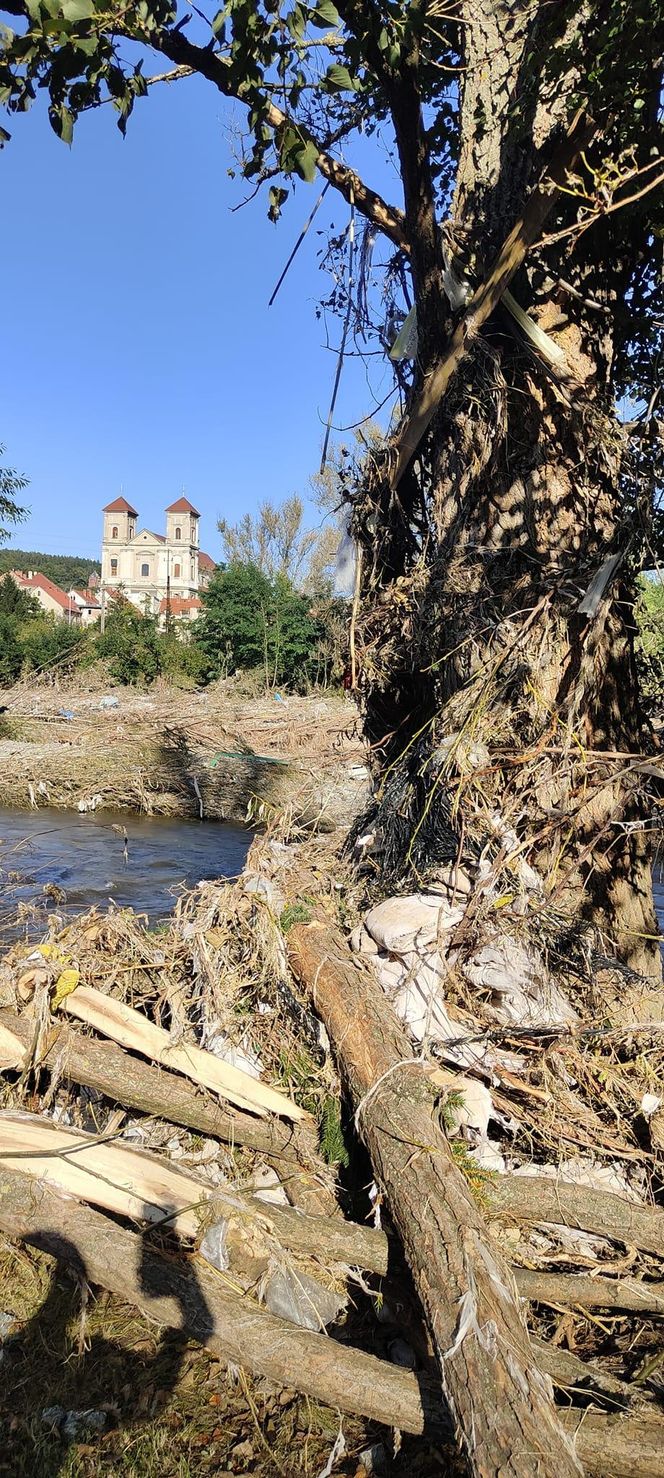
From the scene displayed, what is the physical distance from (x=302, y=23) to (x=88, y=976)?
362 cm

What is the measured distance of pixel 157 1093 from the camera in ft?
10.4

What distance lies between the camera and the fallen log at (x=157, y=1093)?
10.0 feet

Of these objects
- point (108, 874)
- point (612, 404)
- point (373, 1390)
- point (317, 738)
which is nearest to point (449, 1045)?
point (373, 1390)

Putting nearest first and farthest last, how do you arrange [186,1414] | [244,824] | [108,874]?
[186,1414]
[108,874]
[244,824]

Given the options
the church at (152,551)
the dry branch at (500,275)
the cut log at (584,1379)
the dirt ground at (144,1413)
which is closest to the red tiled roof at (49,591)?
the church at (152,551)

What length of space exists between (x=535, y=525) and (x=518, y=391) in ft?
1.88

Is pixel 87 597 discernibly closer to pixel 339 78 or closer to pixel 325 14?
Answer: pixel 339 78

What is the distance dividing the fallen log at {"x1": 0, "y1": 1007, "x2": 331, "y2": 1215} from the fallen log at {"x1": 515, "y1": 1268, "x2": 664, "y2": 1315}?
72 centimetres

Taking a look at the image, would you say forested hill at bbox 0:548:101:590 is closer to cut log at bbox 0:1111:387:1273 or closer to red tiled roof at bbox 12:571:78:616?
red tiled roof at bbox 12:571:78:616

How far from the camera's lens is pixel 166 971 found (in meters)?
3.83

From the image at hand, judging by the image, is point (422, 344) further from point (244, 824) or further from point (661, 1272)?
point (244, 824)

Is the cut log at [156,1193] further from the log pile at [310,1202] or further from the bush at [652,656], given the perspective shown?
the bush at [652,656]

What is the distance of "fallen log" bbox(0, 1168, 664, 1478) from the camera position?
6.20 feet

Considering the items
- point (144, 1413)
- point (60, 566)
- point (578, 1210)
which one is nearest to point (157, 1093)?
point (144, 1413)
